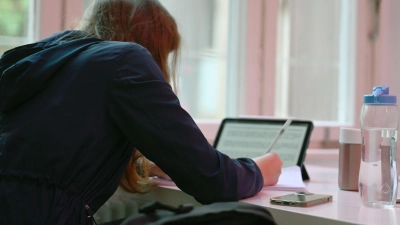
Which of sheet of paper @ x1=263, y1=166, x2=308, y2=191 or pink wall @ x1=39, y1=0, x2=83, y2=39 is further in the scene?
pink wall @ x1=39, y1=0, x2=83, y2=39

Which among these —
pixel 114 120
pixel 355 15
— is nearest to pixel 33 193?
pixel 114 120

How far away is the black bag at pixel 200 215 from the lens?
71 cm

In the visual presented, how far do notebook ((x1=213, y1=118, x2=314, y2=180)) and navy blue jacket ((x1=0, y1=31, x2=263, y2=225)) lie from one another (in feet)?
1.75

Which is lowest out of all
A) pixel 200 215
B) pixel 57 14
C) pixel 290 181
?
pixel 290 181

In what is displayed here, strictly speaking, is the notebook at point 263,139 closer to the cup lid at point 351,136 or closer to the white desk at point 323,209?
the white desk at point 323,209

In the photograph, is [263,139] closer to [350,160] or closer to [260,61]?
[350,160]

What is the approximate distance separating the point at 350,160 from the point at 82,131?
0.65m

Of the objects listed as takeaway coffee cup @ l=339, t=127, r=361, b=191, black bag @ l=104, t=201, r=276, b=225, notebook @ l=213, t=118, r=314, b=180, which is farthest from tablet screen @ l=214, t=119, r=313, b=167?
black bag @ l=104, t=201, r=276, b=225

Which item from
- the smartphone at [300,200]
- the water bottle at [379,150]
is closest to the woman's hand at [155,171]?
the smartphone at [300,200]

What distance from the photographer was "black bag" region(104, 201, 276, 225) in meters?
A: 0.71

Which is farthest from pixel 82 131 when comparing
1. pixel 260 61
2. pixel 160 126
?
pixel 260 61

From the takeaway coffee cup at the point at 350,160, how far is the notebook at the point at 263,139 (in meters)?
0.22

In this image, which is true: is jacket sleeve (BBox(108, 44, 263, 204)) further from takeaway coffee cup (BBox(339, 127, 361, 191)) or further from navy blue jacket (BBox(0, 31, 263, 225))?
takeaway coffee cup (BBox(339, 127, 361, 191))

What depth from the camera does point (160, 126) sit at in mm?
1019
